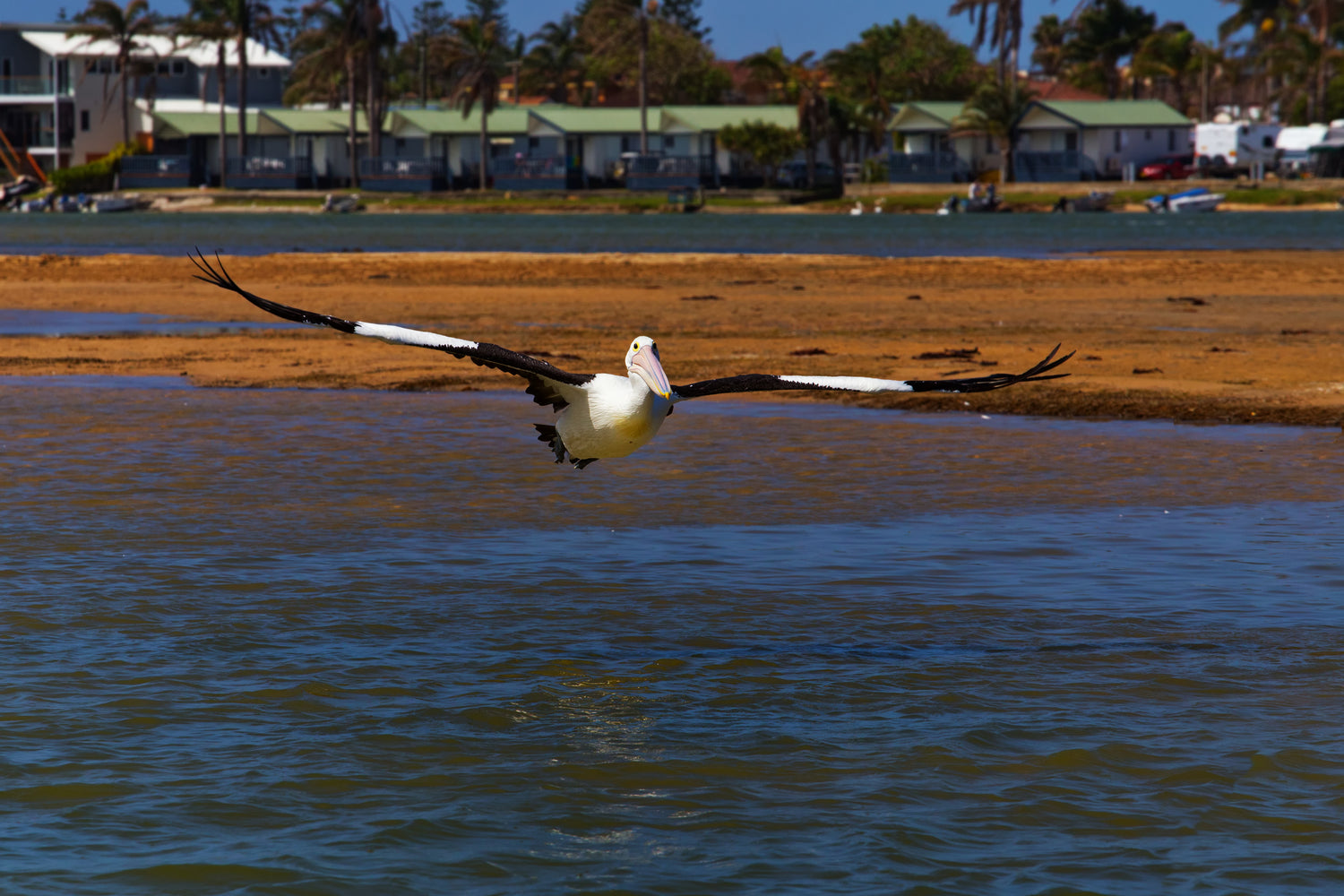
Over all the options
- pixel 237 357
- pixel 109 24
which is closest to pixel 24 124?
pixel 109 24

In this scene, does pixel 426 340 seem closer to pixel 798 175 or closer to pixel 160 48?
pixel 798 175

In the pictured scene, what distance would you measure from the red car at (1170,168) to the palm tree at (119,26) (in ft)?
231

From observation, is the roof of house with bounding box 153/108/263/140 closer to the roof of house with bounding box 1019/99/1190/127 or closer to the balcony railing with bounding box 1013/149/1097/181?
the balcony railing with bounding box 1013/149/1097/181

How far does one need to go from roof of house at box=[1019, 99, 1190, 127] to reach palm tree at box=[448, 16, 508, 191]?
3563cm

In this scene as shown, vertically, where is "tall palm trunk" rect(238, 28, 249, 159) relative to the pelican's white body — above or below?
above

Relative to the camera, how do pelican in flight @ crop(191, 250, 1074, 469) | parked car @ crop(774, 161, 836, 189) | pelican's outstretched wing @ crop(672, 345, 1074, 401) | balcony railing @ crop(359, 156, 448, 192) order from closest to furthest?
pelican in flight @ crop(191, 250, 1074, 469) < pelican's outstretched wing @ crop(672, 345, 1074, 401) < parked car @ crop(774, 161, 836, 189) < balcony railing @ crop(359, 156, 448, 192)

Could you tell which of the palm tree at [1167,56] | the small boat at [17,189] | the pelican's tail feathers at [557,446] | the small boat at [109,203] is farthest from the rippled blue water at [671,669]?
the palm tree at [1167,56]

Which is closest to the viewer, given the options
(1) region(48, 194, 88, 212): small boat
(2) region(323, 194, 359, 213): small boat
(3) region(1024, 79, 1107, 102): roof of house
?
(2) region(323, 194, 359, 213): small boat

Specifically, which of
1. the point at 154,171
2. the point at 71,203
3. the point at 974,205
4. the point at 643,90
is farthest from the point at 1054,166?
the point at 71,203

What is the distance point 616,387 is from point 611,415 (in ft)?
0.57

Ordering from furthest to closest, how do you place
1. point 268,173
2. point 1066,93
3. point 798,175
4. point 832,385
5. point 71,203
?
point 1066,93
point 268,173
point 798,175
point 71,203
point 832,385

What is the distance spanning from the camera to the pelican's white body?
9.23 m

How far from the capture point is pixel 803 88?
344 feet

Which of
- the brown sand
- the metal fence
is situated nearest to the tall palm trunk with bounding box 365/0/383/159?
the metal fence
